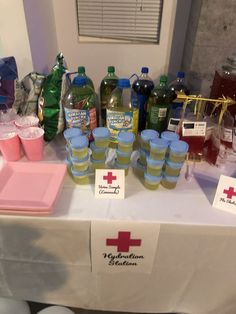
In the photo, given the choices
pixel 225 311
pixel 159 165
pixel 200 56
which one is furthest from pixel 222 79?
pixel 225 311

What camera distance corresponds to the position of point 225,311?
2.89 feet

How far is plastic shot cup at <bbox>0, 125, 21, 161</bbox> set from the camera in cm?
79

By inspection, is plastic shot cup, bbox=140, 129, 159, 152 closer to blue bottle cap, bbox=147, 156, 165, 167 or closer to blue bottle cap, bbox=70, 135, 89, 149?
blue bottle cap, bbox=147, 156, 165, 167

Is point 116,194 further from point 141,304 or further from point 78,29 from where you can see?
point 78,29

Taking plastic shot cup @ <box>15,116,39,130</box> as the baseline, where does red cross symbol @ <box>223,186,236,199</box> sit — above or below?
below

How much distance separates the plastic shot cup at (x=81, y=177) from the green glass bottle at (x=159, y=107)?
317 mm

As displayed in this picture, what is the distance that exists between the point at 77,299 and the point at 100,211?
0.43m

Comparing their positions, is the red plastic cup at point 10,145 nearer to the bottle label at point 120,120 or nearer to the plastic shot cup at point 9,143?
the plastic shot cup at point 9,143

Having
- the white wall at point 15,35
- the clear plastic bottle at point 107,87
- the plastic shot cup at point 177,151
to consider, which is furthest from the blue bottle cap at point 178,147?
the white wall at point 15,35

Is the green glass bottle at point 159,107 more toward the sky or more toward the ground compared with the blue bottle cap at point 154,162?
more toward the sky

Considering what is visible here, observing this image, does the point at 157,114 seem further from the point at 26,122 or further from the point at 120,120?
the point at 26,122

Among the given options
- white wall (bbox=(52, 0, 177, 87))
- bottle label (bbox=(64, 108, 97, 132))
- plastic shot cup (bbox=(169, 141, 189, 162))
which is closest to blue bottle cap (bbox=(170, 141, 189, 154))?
plastic shot cup (bbox=(169, 141, 189, 162))

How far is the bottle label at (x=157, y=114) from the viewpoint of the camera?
0.87 m

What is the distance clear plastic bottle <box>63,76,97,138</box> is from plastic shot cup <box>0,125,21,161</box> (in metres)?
0.18
